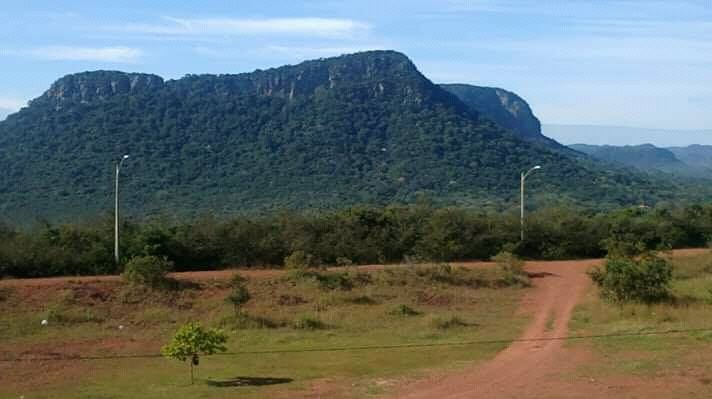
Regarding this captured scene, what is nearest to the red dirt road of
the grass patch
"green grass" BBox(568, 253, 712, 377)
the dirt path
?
the dirt path

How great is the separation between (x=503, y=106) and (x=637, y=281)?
145m

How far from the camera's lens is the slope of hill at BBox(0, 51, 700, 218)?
74688 mm

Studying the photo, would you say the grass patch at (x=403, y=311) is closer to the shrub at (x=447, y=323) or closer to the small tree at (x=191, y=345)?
the shrub at (x=447, y=323)

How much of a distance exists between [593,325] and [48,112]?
71925 millimetres

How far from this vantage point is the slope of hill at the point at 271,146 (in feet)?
245

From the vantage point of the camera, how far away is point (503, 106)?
172 m

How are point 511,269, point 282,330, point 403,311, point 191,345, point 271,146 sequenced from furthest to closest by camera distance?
point 271,146
point 511,269
point 403,311
point 282,330
point 191,345

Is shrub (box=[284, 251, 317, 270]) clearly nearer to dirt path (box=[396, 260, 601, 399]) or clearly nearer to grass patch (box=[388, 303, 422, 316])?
grass patch (box=[388, 303, 422, 316])

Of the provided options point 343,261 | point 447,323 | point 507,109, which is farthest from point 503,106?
point 447,323

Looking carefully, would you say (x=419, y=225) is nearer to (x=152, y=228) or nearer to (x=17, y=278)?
(x=152, y=228)

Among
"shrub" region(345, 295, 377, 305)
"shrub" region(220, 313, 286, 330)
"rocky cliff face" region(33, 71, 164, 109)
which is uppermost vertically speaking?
"rocky cliff face" region(33, 71, 164, 109)

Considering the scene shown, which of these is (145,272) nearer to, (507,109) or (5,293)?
(5,293)

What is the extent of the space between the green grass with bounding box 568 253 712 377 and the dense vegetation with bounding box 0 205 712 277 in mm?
4991

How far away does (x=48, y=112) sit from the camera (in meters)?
88.0
